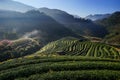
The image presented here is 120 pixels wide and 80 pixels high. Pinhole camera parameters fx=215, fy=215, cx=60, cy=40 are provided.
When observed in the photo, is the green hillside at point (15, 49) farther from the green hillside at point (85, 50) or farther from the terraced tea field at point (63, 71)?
the terraced tea field at point (63, 71)

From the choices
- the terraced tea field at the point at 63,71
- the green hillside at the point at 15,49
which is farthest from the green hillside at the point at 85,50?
the terraced tea field at the point at 63,71

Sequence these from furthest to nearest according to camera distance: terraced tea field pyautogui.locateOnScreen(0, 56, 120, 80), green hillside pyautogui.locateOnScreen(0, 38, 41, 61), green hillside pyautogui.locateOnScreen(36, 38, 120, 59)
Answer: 1. green hillside pyautogui.locateOnScreen(0, 38, 41, 61)
2. green hillside pyautogui.locateOnScreen(36, 38, 120, 59)
3. terraced tea field pyautogui.locateOnScreen(0, 56, 120, 80)

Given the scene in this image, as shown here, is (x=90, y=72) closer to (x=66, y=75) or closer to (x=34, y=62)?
(x=66, y=75)

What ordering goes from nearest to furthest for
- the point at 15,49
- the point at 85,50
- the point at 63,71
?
the point at 63,71
the point at 85,50
the point at 15,49

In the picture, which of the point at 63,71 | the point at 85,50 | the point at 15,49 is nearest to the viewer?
the point at 63,71

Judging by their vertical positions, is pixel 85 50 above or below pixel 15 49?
below

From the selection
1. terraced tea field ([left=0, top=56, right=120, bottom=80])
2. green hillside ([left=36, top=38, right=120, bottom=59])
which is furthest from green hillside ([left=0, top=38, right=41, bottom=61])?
terraced tea field ([left=0, top=56, right=120, bottom=80])

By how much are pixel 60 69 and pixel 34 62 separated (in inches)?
343

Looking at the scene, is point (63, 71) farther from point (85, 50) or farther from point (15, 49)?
point (15, 49)

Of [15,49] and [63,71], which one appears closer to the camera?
[63,71]

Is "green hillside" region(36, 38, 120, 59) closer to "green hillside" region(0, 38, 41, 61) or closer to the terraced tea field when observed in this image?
"green hillside" region(0, 38, 41, 61)

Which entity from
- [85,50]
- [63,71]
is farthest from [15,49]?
[63,71]

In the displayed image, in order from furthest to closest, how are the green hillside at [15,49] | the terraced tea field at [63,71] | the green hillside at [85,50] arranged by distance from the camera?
1. the green hillside at [15,49]
2. the green hillside at [85,50]
3. the terraced tea field at [63,71]

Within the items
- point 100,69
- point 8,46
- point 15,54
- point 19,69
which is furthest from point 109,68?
A: point 8,46
